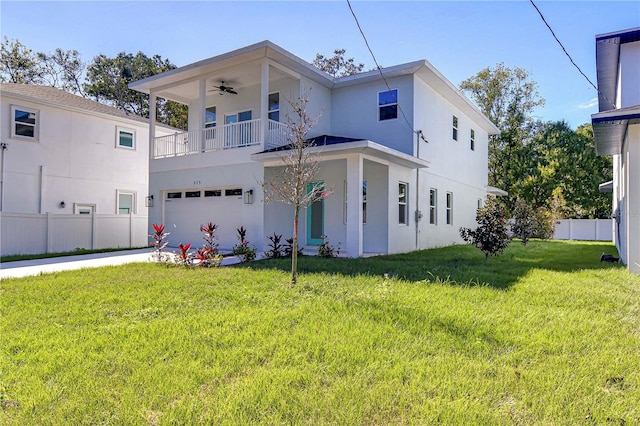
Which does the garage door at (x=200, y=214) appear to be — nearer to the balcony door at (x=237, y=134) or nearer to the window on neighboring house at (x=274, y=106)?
the balcony door at (x=237, y=134)

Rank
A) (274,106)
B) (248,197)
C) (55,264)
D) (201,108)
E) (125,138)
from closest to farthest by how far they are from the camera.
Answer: (55,264) → (248,197) → (201,108) → (274,106) → (125,138)

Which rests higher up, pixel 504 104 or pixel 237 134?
pixel 504 104

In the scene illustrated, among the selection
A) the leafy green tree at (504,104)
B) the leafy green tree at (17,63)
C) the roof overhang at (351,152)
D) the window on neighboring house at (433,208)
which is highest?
the leafy green tree at (17,63)

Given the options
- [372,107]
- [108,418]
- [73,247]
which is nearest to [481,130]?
[372,107]

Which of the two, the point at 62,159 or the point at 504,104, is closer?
the point at 62,159

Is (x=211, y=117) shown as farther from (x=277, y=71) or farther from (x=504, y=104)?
(x=504, y=104)

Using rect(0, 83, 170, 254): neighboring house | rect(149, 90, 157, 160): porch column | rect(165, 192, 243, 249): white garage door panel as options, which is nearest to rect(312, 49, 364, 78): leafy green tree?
rect(0, 83, 170, 254): neighboring house

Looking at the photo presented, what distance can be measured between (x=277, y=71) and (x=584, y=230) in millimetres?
20417

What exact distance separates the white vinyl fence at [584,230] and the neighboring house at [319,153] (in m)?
12.1

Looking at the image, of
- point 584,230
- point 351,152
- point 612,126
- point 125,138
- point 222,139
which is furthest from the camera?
point 584,230

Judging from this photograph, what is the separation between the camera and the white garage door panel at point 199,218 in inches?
532

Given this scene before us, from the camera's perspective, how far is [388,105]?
13.7m

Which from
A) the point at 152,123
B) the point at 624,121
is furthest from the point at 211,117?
the point at 624,121

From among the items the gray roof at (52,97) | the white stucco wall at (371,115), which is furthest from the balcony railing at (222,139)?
the gray roof at (52,97)
